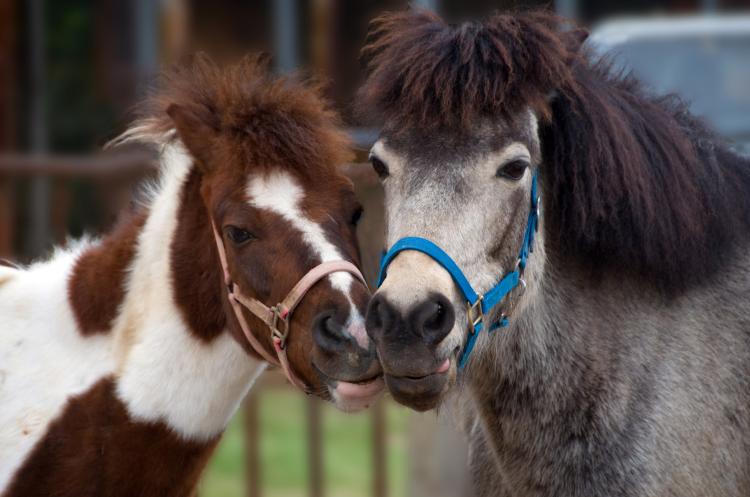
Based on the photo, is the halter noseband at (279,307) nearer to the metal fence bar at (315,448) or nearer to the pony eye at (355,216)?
the pony eye at (355,216)

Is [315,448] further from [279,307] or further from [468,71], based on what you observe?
[468,71]

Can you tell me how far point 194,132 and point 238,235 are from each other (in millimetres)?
354

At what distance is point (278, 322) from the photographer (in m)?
3.23

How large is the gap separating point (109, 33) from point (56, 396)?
10.1 metres

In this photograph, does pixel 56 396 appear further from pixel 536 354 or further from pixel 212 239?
pixel 536 354

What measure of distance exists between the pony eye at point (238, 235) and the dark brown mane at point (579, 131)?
48cm

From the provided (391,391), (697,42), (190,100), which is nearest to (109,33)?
(697,42)

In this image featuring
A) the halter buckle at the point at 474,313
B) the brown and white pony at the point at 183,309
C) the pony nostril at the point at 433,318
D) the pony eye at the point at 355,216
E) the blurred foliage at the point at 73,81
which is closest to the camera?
the pony nostril at the point at 433,318

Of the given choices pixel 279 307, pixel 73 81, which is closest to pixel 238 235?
pixel 279 307

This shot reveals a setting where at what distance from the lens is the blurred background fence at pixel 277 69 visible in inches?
236

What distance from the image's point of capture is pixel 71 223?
10.7 metres

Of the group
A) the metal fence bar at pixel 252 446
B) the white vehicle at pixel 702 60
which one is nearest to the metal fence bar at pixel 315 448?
the metal fence bar at pixel 252 446

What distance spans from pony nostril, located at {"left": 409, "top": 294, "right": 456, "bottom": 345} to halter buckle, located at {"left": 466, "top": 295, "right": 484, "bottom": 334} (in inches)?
3.6

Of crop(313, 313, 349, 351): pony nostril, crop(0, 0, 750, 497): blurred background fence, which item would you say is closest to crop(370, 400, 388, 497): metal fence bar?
crop(0, 0, 750, 497): blurred background fence
